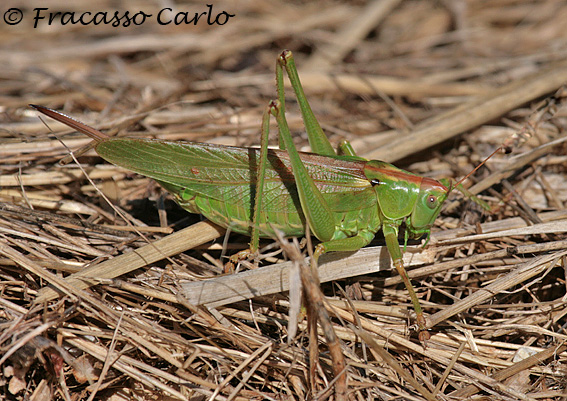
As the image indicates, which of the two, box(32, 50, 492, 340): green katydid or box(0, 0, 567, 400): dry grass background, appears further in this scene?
box(32, 50, 492, 340): green katydid

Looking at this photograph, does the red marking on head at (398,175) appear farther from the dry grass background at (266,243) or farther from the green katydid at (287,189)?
the dry grass background at (266,243)

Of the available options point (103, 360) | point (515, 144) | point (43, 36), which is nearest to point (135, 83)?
point (43, 36)

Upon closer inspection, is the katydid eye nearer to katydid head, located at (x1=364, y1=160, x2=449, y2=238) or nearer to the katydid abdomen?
katydid head, located at (x1=364, y1=160, x2=449, y2=238)

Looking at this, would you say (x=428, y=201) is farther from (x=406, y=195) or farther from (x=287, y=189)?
(x=287, y=189)

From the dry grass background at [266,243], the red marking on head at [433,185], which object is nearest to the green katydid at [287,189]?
the red marking on head at [433,185]

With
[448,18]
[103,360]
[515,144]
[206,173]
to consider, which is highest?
[448,18]

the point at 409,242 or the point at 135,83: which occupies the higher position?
the point at 135,83

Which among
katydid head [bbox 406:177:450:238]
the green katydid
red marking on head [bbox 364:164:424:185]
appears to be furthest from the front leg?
red marking on head [bbox 364:164:424:185]

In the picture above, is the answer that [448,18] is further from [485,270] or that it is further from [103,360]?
[103,360]
